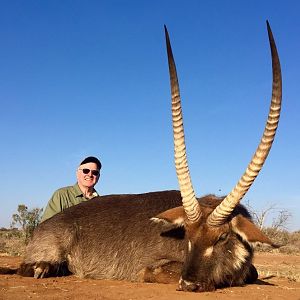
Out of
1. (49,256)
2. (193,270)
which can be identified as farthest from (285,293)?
(49,256)

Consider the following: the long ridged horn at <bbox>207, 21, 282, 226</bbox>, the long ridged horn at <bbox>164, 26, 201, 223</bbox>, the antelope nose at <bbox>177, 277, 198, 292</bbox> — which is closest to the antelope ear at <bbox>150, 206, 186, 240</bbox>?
the long ridged horn at <bbox>164, 26, 201, 223</bbox>

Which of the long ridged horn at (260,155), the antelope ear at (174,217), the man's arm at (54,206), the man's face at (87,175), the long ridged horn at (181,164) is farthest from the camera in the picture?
the man's face at (87,175)

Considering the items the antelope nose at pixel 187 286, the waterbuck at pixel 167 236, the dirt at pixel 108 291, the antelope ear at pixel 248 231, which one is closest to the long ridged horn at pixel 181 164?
the waterbuck at pixel 167 236

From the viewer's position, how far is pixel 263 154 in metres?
5.12

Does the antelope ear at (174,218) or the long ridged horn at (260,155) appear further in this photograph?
the antelope ear at (174,218)

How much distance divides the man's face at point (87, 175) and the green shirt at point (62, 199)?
7.6 inches

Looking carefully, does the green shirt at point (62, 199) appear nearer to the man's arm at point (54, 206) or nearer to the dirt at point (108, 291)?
the man's arm at point (54, 206)

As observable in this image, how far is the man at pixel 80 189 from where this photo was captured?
880 cm

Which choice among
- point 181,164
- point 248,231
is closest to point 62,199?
point 181,164

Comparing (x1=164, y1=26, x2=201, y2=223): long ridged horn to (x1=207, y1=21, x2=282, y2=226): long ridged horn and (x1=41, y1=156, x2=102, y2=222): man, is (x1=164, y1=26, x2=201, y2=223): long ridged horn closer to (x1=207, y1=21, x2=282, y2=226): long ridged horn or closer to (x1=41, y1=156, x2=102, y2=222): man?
(x1=207, y1=21, x2=282, y2=226): long ridged horn

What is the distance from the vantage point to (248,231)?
5.46 m

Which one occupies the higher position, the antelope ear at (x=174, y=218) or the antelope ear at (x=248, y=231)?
the antelope ear at (x=174, y=218)

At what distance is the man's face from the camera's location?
909 centimetres

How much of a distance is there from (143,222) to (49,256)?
1.38 m
